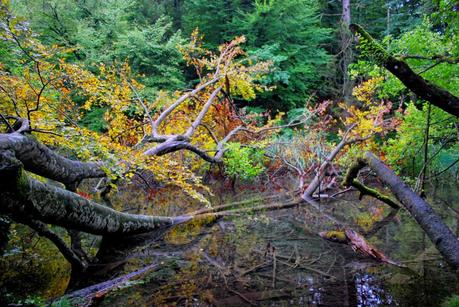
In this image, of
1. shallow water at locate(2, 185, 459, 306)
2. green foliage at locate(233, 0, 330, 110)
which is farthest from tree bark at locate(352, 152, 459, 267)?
green foliage at locate(233, 0, 330, 110)

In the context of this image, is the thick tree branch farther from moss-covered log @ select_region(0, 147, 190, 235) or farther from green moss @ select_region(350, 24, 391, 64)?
green moss @ select_region(350, 24, 391, 64)

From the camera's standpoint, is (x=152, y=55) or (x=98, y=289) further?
(x=152, y=55)

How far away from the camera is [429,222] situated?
304 centimetres

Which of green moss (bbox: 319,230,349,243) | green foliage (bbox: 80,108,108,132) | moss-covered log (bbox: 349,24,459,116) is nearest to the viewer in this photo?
moss-covered log (bbox: 349,24,459,116)

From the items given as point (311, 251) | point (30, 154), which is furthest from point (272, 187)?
point (30, 154)

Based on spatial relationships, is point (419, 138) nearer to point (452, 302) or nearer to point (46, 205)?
point (452, 302)

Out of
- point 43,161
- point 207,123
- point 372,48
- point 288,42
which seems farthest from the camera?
point 288,42

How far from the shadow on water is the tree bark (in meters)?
0.48

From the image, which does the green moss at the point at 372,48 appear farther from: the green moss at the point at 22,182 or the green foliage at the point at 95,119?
the green foliage at the point at 95,119

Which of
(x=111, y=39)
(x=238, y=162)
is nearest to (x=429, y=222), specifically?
(x=238, y=162)

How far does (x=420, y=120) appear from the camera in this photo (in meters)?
7.27

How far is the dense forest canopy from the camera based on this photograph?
3.30 metres

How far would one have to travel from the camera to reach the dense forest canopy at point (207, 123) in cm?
330

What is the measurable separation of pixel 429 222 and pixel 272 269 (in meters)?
1.88
